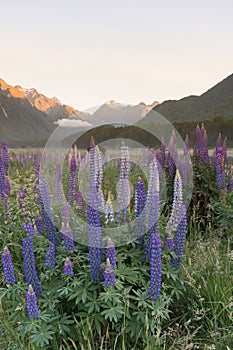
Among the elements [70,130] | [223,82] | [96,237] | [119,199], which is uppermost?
[223,82]

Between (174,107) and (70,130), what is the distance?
32810 mm

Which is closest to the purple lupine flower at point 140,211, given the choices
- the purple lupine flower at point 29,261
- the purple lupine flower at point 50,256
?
the purple lupine flower at point 50,256

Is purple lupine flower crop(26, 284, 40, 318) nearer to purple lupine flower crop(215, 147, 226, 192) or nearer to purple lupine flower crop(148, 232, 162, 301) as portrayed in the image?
purple lupine flower crop(148, 232, 162, 301)

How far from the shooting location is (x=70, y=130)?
550 cm

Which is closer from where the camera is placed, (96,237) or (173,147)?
(96,237)

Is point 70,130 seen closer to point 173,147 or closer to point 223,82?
point 173,147

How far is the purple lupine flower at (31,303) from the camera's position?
8.68 feet

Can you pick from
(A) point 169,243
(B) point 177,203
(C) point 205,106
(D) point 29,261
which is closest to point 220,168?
(B) point 177,203

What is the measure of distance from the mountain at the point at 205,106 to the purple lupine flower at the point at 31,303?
29415 mm

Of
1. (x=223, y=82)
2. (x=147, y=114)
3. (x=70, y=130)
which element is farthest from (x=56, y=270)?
(x=223, y=82)

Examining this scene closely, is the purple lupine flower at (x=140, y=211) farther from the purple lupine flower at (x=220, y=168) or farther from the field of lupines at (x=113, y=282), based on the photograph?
the purple lupine flower at (x=220, y=168)

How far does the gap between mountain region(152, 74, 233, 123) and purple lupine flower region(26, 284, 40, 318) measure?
2942cm

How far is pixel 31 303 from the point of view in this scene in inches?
105

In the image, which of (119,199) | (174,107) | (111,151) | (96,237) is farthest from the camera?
(174,107)
